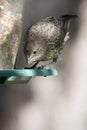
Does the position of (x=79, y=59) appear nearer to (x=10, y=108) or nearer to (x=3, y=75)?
(x=10, y=108)

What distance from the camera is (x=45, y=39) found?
3398 mm

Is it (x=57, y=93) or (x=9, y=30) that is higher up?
(x=9, y=30)

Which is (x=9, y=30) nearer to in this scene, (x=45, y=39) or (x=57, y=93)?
(x=45, y=39)

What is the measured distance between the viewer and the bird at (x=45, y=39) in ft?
10.8

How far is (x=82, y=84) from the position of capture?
169 inches

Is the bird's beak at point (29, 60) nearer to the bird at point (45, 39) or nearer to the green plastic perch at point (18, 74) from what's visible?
the bird at point (45, 39)

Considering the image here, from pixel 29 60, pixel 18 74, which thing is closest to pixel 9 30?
pixel 29 60

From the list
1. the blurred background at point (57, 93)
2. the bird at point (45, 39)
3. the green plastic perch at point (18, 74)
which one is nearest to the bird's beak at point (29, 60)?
the bird at point (45, 39)

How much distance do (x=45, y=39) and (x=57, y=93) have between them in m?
0.98

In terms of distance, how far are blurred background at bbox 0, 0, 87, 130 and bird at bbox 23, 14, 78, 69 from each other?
28.6 inches

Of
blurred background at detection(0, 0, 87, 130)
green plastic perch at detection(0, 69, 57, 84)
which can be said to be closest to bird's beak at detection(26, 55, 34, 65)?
green plastic perch at detection(0, 69, 57, 84)

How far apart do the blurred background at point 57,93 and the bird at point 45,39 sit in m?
0.73

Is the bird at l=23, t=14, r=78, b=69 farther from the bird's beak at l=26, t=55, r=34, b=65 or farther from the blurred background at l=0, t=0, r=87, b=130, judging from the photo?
the blurred background at l=0, t=0, r=87, b=130

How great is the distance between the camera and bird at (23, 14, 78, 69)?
3287mm
